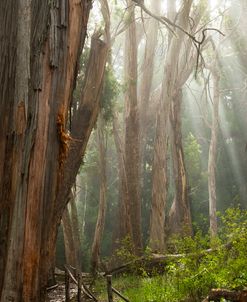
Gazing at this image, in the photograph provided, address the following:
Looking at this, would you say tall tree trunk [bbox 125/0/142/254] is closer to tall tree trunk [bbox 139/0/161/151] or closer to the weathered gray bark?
the weathered gray bark

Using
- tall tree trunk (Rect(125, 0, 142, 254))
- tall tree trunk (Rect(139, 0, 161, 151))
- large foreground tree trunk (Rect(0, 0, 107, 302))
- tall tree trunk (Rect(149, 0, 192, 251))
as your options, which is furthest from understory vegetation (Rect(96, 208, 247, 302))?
tall tree trunk (Rect(139, 0, 161, 151))

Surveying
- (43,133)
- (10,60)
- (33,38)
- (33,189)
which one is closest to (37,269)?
(33,189)

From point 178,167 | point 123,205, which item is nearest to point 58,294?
point 123,205

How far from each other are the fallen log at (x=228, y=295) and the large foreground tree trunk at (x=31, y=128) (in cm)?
306

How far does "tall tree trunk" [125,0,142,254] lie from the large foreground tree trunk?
11691 mm

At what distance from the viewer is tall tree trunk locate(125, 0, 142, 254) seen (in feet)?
49.1

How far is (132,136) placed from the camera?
1553 cm

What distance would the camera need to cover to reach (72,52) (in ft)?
11.3

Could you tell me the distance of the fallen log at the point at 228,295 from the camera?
17.5 ft

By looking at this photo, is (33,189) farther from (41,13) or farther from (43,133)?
(41,13)

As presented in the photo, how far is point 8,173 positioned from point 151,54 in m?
15.5

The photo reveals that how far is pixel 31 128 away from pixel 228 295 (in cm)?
373

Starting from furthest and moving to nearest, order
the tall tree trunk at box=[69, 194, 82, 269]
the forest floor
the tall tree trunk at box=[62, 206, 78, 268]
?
the tall tree trunk at box=[69, 194, 82, 269]
the tall tree trunk at box=[62, 206, 78, 268]
the forest floor

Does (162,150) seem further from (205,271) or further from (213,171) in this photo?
(205,271)
